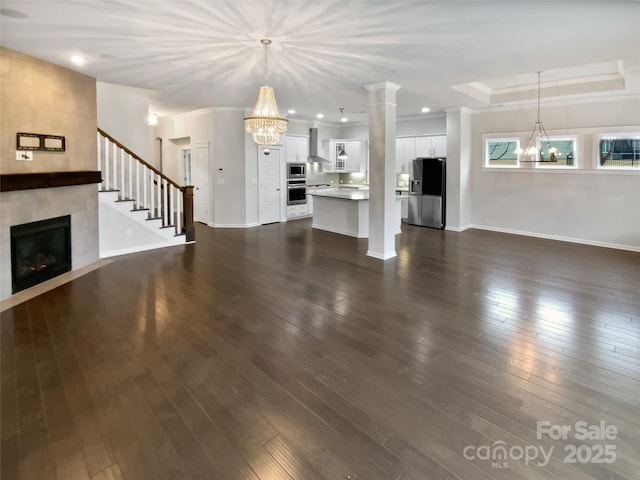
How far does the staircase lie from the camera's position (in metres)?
6.27

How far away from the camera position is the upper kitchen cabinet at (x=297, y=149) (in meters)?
10.7

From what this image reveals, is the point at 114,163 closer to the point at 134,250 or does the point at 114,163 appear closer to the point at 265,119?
the point at 134,250

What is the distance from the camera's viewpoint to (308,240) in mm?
7922

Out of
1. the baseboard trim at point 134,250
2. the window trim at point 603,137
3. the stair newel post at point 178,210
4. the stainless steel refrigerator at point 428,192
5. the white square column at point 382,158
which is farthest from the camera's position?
the stainless steel refrigerator at point 428,192

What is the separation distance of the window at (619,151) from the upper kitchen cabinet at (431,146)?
3327 mm

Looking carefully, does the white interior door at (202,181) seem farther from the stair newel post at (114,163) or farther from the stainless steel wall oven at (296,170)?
the stair newel post at (114,163)

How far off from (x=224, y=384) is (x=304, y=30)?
138 inches

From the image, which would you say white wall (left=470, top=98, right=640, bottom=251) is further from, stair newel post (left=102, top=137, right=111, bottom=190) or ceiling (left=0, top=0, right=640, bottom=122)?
stair newel post (left=102, top=137, right=111, bottom=190)

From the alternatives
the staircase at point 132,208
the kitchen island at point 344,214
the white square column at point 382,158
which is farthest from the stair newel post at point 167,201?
the white square column at point 382,158

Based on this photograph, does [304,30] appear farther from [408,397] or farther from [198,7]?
[408,397]

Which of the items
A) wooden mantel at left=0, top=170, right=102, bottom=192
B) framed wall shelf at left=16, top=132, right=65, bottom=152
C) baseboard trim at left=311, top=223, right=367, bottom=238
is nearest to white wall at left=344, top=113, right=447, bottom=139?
baseboard trim at left=311, top=223, right=367, bottom=238

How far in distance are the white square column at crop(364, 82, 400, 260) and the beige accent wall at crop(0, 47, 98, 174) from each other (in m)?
4.54

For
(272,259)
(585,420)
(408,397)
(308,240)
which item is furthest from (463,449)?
(308,240)

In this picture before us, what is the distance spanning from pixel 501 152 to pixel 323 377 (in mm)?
8026
